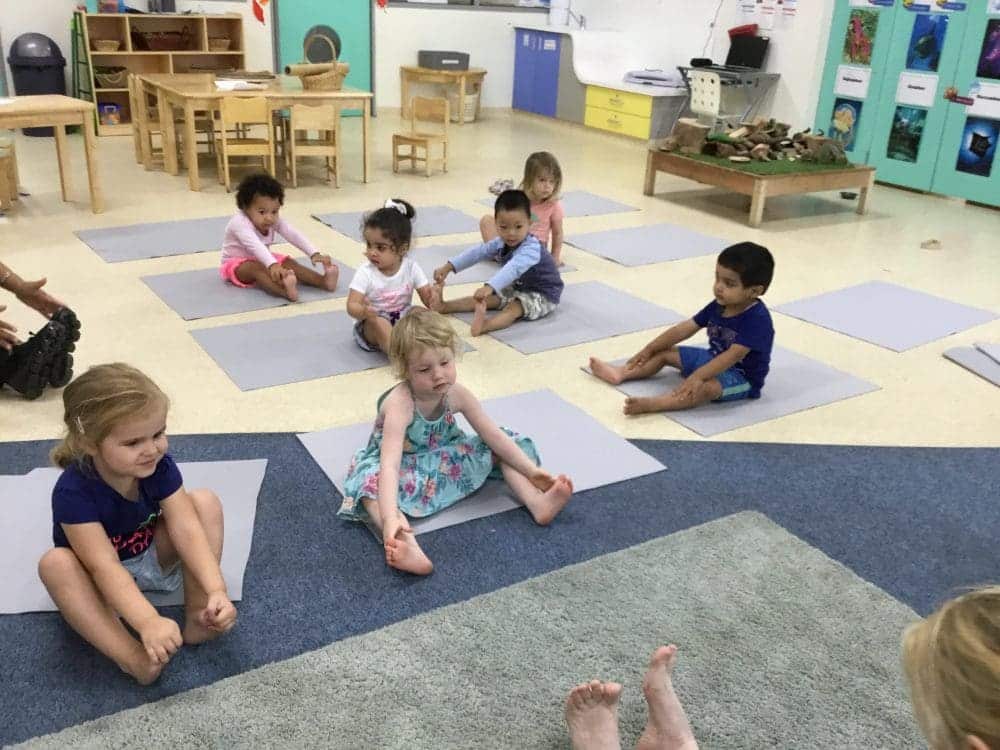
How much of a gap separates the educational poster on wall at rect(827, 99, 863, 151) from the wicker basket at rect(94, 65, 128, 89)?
219 inches

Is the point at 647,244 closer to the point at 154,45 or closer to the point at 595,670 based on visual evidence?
the point at 595,670

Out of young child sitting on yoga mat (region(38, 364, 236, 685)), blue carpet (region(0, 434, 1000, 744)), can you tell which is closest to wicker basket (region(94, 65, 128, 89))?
blue carpet (region(0, 434, 1000, 744))

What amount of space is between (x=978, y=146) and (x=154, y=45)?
244 inches

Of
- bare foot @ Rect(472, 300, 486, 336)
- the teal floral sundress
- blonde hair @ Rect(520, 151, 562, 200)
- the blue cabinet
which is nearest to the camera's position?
the teal floral sundress

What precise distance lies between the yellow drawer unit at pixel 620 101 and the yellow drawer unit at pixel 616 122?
36mm

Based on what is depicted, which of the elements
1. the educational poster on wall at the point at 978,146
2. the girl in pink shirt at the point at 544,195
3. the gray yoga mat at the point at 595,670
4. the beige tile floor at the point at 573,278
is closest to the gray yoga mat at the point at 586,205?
the beige tile floor at the point at 573,278

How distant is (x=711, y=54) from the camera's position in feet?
24.9

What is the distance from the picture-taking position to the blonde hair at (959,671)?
81 cm

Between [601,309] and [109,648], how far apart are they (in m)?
2.52

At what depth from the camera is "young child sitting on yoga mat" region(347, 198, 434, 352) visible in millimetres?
2990

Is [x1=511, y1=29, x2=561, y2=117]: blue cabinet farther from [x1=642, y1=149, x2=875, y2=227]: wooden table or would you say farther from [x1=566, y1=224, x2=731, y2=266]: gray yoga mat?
[x1=566, y1=224, x2=731, y2=266]: gray yoga mat

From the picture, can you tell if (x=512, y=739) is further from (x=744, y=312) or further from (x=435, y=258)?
(x=435, y=258)

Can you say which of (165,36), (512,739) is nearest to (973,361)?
(512,739)

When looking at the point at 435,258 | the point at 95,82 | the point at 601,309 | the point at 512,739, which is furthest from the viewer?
the point at 95,82
